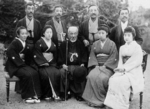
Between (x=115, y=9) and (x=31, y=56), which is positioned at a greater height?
(x=115, y=9)

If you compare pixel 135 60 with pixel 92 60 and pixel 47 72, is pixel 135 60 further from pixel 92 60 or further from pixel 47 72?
pixel 47 72

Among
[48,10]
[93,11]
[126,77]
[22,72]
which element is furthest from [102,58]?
[48,10]

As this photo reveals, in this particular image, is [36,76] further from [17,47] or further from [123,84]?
[123,84]

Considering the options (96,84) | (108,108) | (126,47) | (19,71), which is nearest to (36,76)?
(19,71)

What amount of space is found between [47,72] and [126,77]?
1.77 meters

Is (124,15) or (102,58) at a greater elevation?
(124,15)

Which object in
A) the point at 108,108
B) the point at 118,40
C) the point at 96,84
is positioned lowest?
the point at 108,108

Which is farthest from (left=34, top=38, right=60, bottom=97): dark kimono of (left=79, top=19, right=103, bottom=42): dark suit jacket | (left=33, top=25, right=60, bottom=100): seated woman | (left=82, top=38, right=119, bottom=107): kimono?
(left=79, top=19, right=103, bottom=42): dark suit jacket

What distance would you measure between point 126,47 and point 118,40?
78 cm

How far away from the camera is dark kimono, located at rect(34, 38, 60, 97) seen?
5.10 m

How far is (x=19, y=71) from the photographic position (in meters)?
5.00

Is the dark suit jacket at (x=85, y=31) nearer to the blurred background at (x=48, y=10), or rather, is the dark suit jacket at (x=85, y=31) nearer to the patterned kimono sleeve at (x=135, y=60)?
the patterned kimono sleeve at (x=135, y=60)

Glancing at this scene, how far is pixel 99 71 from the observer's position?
4.98 meters

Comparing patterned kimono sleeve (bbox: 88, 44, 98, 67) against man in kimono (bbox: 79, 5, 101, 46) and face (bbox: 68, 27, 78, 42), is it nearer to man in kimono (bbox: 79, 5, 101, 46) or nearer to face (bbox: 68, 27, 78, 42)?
man in kimono (bbox: 79, 5, 101, 46)
